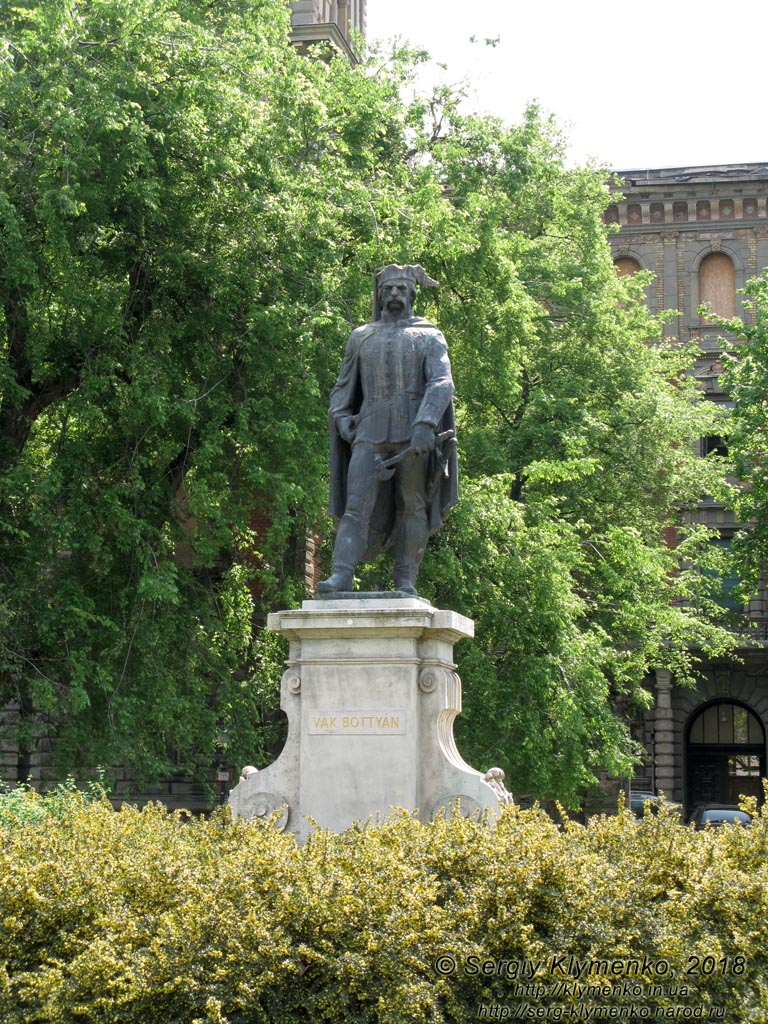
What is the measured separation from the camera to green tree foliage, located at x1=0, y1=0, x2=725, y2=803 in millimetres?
18531

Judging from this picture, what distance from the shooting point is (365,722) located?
9.99 metres

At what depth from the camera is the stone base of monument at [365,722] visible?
390 inches

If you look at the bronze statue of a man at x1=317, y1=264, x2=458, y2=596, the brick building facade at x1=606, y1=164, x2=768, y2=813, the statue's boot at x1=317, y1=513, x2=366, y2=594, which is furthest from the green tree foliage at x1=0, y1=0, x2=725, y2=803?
the brick building facade at x1=606, y1=164, x2=768, y2=813

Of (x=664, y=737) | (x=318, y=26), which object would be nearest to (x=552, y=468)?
(x=318, y=26)

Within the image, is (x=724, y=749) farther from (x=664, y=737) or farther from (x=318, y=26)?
(x=318, y=26)

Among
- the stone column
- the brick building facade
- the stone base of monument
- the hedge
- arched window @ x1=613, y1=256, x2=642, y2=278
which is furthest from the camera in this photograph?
arched window @ x1=613, y1=256, x2=642, y2=278

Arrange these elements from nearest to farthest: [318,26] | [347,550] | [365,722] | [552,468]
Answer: [365,722]
[347,550]
[552,468]
[318,26]

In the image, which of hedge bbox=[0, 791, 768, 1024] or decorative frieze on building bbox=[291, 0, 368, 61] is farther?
decorative frieze on building bbox=[291, 0, 368, 61]

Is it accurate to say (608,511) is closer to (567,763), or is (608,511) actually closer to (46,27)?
(567,763)

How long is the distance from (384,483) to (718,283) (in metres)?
33.9

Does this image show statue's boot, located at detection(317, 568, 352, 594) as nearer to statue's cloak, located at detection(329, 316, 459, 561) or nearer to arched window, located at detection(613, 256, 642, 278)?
statue's cloak, located at detection(329, 316, 459, 561)

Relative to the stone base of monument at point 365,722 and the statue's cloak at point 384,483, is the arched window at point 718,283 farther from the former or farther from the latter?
the stone base of monument at point 365,722

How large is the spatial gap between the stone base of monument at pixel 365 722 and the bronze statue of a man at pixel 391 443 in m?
0.46

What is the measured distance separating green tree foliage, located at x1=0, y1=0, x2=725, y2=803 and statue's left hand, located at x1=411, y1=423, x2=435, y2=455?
8191 mm
